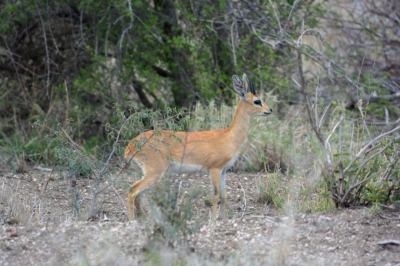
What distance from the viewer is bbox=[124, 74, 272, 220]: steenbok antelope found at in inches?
269

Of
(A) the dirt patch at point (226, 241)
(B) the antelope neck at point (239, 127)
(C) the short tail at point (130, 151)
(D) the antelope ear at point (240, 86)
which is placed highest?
(D) the antelope ear at point (240, 86)

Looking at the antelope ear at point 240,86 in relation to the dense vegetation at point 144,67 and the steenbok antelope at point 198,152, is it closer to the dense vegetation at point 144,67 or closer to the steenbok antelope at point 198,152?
the steenbok antelope at point 198,152

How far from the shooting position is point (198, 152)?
7086mm

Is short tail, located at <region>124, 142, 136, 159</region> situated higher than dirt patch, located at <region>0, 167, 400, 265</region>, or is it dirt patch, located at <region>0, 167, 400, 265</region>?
short tail, located at <region>124, 142, 136, 159</region>

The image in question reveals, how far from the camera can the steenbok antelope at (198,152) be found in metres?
6.83

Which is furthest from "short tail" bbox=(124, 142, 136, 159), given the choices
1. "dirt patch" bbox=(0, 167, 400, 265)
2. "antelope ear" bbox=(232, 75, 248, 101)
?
"antelope ear" bbox=(232, 75, 248, 101)

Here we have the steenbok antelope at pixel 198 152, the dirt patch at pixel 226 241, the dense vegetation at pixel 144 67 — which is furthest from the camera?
the dense vegetation at pixel 144 67

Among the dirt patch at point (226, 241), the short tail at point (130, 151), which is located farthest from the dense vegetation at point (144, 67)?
the dirt patch at point (226, 241)

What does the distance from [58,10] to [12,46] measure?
1011mm

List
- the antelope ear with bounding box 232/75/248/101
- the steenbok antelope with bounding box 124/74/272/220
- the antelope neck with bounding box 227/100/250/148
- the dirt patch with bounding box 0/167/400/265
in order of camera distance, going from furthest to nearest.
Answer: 1. the antelope ear with bounding box 232/75/248/101
2. the antelope neck with bounding box 227/100/250/148
3. the steenbok antelope with bounding box 124/74/272/220
4. the dirt patch with bounding box 0/167/400/265

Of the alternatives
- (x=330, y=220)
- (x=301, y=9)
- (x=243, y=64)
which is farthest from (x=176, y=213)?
(x=301, y=9)

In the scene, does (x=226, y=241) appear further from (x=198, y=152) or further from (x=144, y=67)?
(x=144, y=67)

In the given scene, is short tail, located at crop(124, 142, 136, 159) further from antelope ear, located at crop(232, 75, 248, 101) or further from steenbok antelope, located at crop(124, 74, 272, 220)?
antelope ear, located at crop(232, 75, 248, 101)

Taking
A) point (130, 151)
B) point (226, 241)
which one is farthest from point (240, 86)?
point (226, 241)
